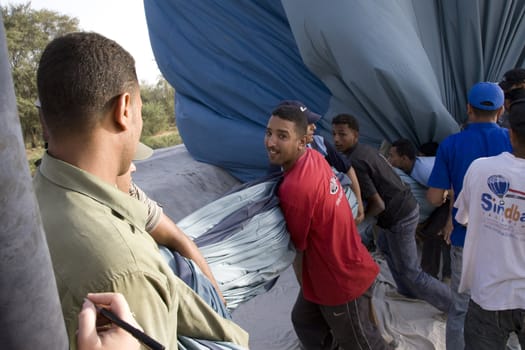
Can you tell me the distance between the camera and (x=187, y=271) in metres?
1.20

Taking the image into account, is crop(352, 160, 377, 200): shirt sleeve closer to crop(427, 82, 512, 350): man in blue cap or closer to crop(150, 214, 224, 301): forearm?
crop(427, 82, 512, 350): man in blue cap

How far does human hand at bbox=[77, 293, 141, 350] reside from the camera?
60cm

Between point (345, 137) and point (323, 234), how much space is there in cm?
85

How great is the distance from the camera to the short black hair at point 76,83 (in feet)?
2.57

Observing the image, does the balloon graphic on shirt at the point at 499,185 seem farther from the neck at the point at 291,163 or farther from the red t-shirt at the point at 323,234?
the neck at the point at 291,163

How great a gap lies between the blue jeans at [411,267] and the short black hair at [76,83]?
216cm

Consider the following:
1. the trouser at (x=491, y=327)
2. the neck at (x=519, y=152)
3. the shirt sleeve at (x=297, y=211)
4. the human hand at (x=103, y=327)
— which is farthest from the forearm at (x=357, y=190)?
the human hand at (x=103, y=327)

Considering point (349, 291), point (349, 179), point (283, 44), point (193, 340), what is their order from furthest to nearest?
point (283, 44) → point (349, 179) → point (349, 291) → point (193, 340)

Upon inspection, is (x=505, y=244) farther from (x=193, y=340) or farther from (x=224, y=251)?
(x=193, y=340)

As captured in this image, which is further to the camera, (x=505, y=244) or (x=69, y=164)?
(x=505, y=244)

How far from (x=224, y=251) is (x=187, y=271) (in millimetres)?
400

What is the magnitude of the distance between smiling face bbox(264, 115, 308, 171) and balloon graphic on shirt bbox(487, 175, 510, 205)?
74cm

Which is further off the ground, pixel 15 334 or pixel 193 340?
pixel 15 334

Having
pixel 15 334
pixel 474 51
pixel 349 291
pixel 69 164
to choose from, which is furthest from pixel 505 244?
pixel 474 51
